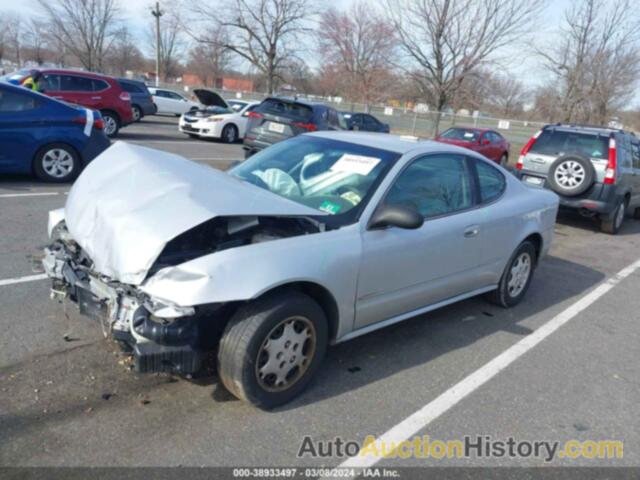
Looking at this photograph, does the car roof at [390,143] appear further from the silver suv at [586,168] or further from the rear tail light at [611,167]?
the rear tail light at [611,167]

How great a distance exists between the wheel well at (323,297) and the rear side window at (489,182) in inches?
75.1

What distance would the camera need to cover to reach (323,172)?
3.86 m

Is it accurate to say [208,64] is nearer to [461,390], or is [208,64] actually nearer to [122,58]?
[122,58]

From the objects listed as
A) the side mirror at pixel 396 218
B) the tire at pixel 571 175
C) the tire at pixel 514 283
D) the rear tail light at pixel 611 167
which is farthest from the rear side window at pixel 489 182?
the rear tail light at pixel 611 167

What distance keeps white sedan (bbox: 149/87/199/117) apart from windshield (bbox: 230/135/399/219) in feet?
74.4

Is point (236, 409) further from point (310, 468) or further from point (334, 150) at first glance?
point (334, 150)

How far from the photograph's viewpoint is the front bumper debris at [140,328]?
2.70 metres

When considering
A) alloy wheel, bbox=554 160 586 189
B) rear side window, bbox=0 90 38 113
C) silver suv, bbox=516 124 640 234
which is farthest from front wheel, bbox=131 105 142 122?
alloy wheel, bbox=554 160 586 189

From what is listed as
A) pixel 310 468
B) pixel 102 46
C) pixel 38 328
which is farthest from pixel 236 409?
pixel 102 46

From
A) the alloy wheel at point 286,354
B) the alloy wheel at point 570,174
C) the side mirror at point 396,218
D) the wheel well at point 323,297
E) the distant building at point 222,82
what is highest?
the distant building at point 222,82

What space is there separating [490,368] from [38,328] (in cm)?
330

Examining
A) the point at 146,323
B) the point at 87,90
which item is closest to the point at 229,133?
the point at 87,90

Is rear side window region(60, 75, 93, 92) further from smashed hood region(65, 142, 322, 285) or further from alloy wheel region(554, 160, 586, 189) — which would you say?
alloy wheel region(554, 160, 586, 189)

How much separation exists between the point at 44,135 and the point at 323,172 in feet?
19.5
